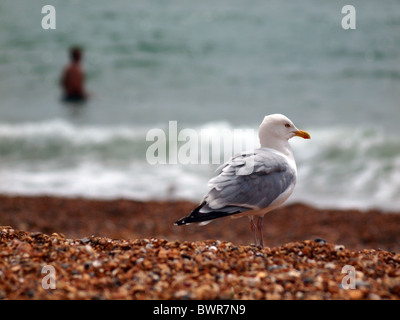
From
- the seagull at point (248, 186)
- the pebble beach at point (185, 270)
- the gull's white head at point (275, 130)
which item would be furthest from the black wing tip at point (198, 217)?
the gull's white head at point (275, 130)

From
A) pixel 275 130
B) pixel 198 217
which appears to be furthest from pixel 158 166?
pixel 198 217

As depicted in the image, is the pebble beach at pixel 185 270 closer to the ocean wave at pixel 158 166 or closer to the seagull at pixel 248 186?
the seagull at pixel 248 186

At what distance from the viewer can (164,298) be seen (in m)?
3.39

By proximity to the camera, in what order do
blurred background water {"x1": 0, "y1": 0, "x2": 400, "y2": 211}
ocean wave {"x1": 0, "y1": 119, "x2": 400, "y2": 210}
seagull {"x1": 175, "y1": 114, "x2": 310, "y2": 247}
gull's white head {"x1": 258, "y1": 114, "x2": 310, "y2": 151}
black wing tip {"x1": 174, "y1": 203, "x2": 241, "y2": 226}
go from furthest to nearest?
blurred background water {"x1": 0, "y1": 0, "x2": 400, "y2": 211}, ocean wave {"x1": 0, "y1": 119, "x2": 400, "y2": 210}, gull's white head {"x1": 258, "y1": 114, "x2": 310, "y2": 151}, seagull {"x1": 175, "y1": 114, "x2": 310, "y2": 247}, black wing tip {"x1": 174, "y1": 203, "x2": 241, "y2": 226}

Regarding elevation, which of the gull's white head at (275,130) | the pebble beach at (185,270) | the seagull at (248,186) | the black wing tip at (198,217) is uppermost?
the gull's white head at (275,130)

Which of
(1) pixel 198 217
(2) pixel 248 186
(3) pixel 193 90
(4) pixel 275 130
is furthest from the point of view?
(3) pixel 193 90

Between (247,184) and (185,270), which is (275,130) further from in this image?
(185,270)

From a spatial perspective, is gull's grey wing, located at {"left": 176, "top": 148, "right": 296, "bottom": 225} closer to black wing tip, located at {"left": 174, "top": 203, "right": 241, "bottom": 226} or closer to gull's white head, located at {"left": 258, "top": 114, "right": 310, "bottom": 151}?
black wing tip, located at {"left": 174, "top": 203, "right": 241, "bottom": 226}

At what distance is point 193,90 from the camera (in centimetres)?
1577

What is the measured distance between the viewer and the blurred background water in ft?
35.0

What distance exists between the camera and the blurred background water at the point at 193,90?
1066 cm

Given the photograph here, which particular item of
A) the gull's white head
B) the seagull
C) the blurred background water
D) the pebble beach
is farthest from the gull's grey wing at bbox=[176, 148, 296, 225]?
the blurred background water

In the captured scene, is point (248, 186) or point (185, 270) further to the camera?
point (248, 186)

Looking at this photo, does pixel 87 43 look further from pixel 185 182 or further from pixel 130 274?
pixel 130 274
